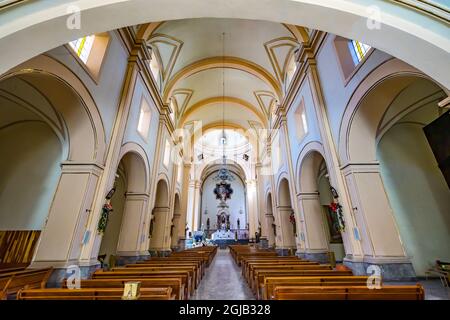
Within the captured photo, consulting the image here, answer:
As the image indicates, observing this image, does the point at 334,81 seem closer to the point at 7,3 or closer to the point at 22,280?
the point at 7,3

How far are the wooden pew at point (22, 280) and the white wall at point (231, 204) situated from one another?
85.7ft

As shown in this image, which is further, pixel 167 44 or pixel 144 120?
pixel 167 44

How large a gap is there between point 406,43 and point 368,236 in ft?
13.6

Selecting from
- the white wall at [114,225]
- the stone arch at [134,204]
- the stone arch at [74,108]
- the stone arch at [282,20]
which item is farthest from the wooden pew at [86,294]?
the white wall at [114,225]

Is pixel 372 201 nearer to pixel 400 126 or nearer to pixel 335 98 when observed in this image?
pixel 335 98

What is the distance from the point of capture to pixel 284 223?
11.6 meters

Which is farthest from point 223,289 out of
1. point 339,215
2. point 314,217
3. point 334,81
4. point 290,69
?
point 290,69

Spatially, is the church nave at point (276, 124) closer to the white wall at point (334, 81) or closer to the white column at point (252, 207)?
the white wall at point (334, 81)

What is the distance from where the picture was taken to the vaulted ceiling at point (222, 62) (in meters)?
9.50

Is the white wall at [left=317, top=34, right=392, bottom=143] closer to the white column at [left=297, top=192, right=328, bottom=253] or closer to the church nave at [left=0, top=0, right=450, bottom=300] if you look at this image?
the church nave at [left=0, top=0, right=450, bottom=300]

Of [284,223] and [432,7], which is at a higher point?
[432,7]

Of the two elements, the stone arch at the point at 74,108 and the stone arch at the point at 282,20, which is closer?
the stone arch at the point at 282,20

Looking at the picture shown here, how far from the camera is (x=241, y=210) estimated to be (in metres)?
31.0

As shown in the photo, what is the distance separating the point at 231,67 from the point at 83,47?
790 cm
